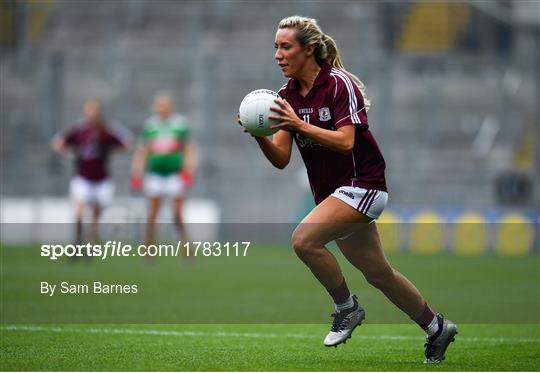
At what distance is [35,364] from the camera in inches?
271

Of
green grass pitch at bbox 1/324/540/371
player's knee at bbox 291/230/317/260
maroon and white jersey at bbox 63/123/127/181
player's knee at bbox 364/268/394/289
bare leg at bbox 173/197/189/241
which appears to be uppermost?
player's knee at bbox 291/230/317/260

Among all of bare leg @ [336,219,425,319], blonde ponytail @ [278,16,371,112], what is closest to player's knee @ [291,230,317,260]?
bare leg @ [336,219,425,319]

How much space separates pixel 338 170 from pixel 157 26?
20659 millimetres

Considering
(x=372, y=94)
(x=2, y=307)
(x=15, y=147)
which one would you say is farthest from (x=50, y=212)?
(x=2, y=307)

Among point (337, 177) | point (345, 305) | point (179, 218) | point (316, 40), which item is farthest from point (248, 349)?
point (179, 218)

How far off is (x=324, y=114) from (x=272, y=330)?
2.69 meters

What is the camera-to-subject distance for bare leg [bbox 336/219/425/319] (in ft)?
23.8

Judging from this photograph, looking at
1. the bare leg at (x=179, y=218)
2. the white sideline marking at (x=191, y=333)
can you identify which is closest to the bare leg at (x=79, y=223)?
the bare leg at (x=179, y=218)

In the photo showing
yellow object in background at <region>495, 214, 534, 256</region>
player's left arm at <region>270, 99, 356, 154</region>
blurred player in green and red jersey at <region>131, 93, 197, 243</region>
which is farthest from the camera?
yellow object in background at <region>495, 214, 534, 256</region>

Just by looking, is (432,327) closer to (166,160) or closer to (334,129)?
(334,129)

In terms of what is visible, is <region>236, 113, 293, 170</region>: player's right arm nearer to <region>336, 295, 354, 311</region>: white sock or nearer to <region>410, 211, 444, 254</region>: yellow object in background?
<region>336, 295, 354, 311</region>: white sock

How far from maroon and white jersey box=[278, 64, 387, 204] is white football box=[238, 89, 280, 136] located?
371 mm

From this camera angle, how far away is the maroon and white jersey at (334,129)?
23.4 feet

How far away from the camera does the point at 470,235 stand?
2102 centimetres
